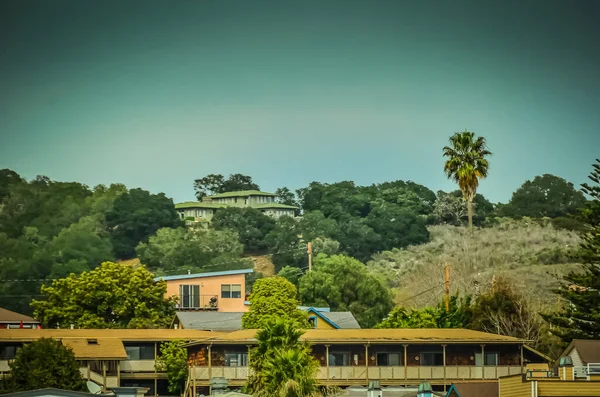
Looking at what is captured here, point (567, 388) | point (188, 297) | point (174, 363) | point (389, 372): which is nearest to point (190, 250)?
point (188, 297)

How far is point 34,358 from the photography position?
7150 cm

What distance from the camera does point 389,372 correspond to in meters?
83.3

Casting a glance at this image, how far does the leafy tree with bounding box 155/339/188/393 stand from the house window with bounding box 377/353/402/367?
10.9m

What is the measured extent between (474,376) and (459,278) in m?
40.8

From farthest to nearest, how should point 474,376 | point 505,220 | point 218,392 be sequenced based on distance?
point 505,220 < point 474,376 < point 218,392

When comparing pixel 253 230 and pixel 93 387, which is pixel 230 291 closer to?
pixel 93 387

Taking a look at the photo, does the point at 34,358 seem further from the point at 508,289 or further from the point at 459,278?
the point at 459,278

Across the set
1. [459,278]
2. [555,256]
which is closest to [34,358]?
[459,278]

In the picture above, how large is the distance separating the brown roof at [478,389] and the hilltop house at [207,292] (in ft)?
167

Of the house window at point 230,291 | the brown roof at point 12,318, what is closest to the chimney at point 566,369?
the house window at point 230,291

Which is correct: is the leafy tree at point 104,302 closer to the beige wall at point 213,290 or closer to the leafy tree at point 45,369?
the beige wall at point 213,290

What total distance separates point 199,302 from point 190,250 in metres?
65.6

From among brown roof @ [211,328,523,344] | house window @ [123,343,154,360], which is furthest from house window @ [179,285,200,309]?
brown roof @ [211,328,523,344]

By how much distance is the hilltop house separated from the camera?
112125 millimetres
